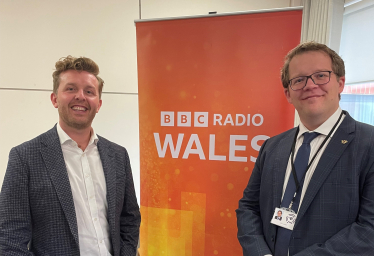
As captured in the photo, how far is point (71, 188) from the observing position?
3.98 feet

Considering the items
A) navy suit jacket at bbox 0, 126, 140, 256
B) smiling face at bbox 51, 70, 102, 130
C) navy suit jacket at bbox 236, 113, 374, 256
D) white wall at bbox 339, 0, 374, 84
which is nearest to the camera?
navy suit jacket at bbox 236, 113, 374, 256

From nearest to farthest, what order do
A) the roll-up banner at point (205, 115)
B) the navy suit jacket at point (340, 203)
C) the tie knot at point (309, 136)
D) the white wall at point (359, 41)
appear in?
the navy suit jacket at point (340, 203) → the tie knot at point (309, 136) → the roll-up banner at point (205, 115) → the white wall at point (359, 41)

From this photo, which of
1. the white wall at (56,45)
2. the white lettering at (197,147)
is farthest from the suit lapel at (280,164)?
the white wall at (56,45)

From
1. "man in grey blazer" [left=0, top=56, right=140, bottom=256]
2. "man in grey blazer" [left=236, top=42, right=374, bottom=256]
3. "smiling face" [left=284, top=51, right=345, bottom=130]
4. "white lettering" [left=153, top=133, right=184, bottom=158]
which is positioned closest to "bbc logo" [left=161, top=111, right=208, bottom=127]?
"white lettering" [left=153, top=133, right=184, bottom=158]

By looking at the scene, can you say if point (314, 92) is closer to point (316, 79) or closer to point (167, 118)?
point (316, 79)


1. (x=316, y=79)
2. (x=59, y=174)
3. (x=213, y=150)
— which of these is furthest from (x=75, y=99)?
(x=316, y=79)

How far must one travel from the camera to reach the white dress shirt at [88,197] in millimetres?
1210

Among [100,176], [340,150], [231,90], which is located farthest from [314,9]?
[100,176]

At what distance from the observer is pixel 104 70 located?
2748 mm

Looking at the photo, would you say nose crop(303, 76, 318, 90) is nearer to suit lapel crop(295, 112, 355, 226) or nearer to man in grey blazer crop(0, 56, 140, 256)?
suit lapel crop(295, 112, 355, 226)

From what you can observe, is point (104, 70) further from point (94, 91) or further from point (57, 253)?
point (57, 253)

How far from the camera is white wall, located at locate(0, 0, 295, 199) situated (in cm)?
260

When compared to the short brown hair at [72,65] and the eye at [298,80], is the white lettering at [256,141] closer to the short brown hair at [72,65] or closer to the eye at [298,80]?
the eye at [298,80]

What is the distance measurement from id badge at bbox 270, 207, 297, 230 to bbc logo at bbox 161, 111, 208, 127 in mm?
963
